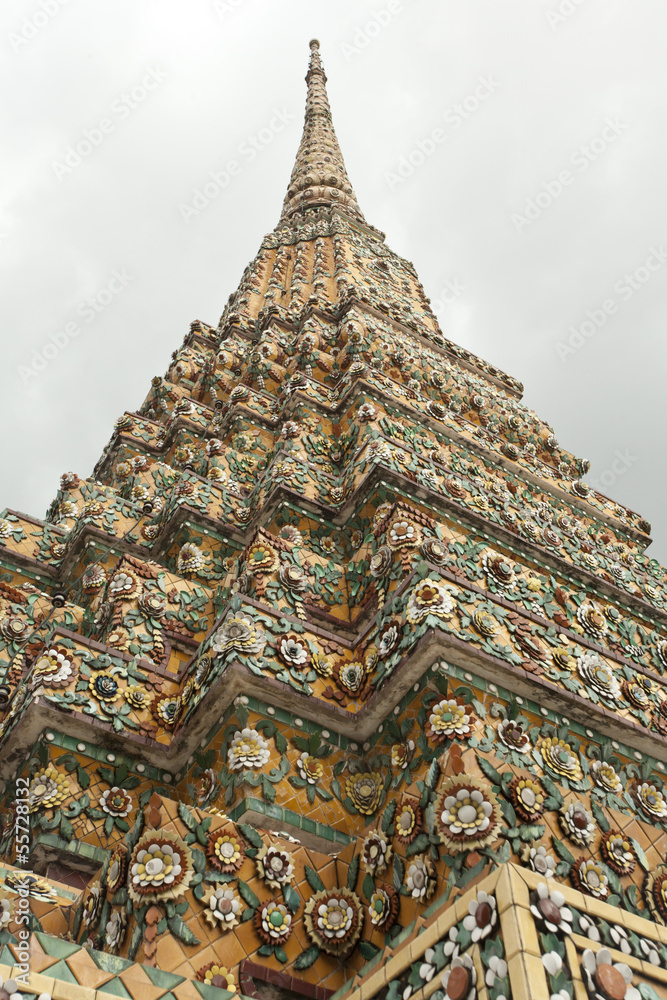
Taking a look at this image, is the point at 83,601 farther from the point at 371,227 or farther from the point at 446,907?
the point at 371,227

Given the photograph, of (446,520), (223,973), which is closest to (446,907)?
(223,973)

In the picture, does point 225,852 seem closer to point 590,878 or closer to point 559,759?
point 590,878

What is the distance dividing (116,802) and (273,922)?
1.55m

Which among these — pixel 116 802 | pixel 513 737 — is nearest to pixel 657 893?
pixel 513 737

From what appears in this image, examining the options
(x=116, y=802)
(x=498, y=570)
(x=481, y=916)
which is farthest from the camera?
(x=498, y=570)

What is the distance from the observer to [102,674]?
18.4 feet

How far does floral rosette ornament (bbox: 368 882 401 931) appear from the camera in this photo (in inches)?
155

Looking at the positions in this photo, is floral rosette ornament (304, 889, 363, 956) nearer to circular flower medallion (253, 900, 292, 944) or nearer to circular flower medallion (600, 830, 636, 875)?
circular flower medallion (253, 900, 292, 944)

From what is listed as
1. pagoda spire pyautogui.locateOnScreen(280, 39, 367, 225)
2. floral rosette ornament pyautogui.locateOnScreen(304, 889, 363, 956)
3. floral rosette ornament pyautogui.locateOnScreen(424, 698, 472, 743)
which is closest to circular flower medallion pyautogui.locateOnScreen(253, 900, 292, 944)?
floral rosette ornament pyautogui.locateOnScreen(304, 889, 363, 956)

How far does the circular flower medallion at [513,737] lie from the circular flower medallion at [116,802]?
225 cm

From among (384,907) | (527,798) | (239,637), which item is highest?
(527,798)

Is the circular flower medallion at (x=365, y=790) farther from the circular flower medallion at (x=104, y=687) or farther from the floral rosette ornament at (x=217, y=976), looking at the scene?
the circular flower medallion at (x=104, y=687)

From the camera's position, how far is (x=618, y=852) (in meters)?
4.18

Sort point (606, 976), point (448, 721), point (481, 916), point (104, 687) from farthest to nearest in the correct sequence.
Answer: point (104, 687) → point (448, 721) → point (481, 916) → point (606, 976)
